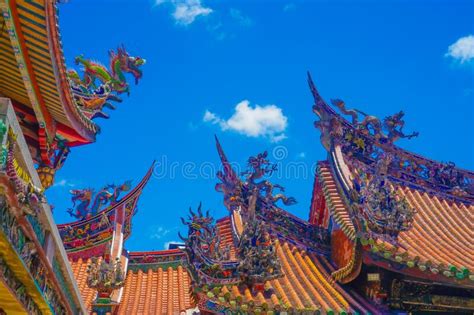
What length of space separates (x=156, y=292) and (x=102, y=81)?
5.58 m

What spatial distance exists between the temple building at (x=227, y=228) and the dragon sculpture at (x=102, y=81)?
0.06ft

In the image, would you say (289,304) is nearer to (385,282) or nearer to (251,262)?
(251,262)

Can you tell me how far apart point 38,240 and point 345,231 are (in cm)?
635

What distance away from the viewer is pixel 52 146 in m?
7.84

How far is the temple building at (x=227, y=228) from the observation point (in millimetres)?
5746

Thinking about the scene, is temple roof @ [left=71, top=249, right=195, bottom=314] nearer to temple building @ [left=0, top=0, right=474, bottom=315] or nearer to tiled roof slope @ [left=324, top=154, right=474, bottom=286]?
temple building @ [left=0, top=0, right=474, bottom=315]

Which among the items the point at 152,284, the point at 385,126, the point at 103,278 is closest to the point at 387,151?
the point at 385,126

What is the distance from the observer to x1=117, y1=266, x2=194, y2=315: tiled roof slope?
1174 centimetres

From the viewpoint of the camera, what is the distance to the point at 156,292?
1263 cm

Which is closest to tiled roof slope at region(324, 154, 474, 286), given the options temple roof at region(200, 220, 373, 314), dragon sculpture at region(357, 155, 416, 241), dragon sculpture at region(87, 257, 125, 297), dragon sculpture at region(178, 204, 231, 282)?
dragon sculpture at region(357, 155, 416, 241)

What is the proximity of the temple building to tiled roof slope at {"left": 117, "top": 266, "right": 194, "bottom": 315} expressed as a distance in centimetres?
4

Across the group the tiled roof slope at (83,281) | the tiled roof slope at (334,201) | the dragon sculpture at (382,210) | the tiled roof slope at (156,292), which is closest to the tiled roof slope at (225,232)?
the tiled roof slope at (156,292)

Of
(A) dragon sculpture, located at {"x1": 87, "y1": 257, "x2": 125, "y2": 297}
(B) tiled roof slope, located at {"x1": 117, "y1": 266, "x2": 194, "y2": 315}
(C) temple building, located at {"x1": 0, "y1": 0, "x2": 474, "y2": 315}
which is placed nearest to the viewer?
(C) temple building, located at {"x1": 0, "y1": 0, "x2": 474, "y2": 315}

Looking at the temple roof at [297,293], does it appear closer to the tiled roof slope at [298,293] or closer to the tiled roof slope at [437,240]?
the tiled roof slope at [298,293]
